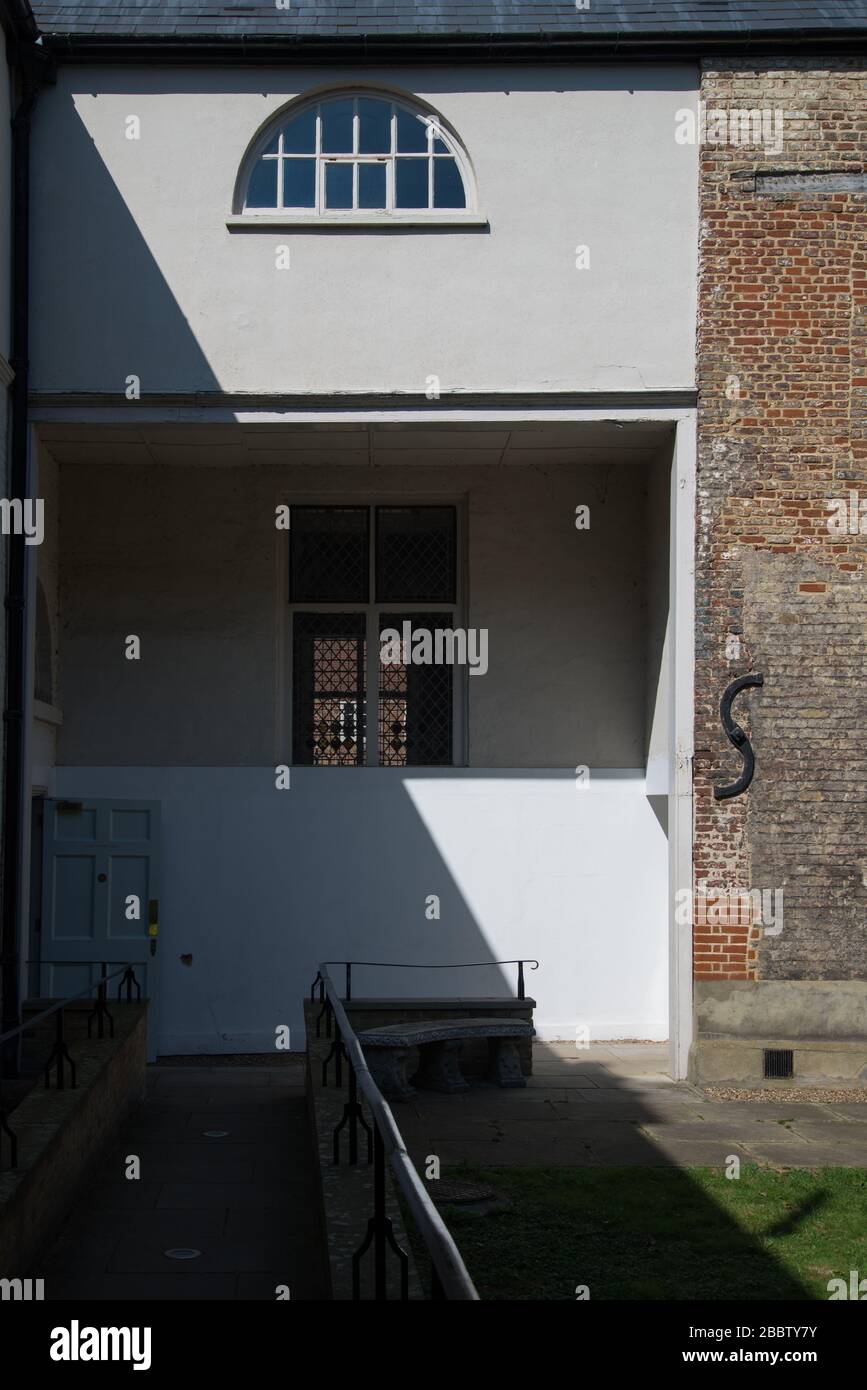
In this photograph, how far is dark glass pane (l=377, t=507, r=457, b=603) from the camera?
14375 millimetres

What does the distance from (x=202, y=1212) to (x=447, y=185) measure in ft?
27.8

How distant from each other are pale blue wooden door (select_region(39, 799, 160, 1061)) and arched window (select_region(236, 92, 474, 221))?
5698 mm

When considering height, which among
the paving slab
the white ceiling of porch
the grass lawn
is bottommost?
the paving slab

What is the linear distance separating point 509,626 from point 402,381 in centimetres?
314

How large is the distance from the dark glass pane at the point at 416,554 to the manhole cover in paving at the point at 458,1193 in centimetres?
730

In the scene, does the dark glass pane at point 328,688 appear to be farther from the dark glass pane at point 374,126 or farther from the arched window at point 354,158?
the dark glass pane at point 374,126

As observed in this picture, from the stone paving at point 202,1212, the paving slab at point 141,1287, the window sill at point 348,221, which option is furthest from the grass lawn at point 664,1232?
the window sill at point 348,221

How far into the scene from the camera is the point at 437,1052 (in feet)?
36.7

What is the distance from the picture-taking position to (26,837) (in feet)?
37.6

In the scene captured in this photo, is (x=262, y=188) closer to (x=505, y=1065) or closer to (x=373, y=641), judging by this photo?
(x=373, y=641)

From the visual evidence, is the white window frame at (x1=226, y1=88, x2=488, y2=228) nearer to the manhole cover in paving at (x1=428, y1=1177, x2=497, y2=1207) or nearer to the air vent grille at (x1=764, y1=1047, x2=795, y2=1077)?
the air vent grille at (x1=764, y1=1047, x2=795, y2=1077)

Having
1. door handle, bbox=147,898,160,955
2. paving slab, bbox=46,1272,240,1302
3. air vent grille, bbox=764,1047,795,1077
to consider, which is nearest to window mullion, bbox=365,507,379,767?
door handle, bbox=147,898,160,955

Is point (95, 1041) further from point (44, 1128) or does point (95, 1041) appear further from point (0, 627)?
point (0, 627)
